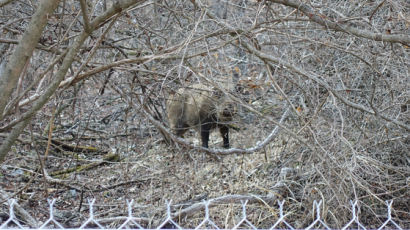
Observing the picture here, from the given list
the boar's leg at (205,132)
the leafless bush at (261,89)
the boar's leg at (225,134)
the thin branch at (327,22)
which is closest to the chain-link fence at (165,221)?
the leafless bush at (261,89)

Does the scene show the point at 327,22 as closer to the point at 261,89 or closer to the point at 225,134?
the point at 261,89

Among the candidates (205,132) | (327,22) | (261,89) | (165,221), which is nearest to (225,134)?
(205,132)

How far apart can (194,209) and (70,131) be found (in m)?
3.51

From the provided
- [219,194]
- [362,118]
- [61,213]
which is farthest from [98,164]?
[362,118]

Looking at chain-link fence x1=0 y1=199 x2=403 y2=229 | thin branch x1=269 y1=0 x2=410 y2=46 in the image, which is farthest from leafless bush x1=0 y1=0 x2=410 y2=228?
chain-link fence x1=0 y1=199 x2=403 y2=229

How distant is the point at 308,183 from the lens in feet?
14.6

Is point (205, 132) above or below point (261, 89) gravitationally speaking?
below

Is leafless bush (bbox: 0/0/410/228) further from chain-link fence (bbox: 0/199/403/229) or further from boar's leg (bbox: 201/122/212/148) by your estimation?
boar's leg (bbox: 201/122/212/148)

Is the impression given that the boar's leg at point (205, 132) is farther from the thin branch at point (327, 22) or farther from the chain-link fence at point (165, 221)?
the thin branch at point (327, 22)

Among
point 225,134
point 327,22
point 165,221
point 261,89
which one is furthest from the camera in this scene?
point 225,134

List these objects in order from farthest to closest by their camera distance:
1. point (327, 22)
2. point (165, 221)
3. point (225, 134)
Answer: point (225, 134)
point (327, 22)
point (165, 221)

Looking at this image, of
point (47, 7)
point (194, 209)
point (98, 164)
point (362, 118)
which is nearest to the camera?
point (47, 7)

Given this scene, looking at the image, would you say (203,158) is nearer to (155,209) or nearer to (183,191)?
(183,191)

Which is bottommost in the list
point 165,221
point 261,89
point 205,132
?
point 205,132
